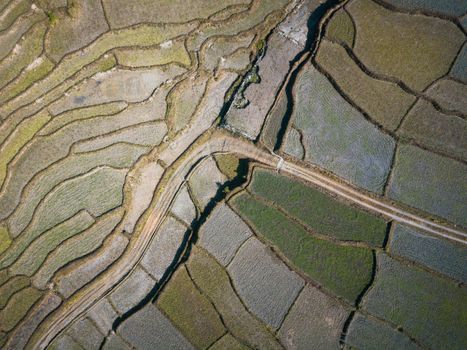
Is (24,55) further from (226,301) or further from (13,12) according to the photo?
(226,301)

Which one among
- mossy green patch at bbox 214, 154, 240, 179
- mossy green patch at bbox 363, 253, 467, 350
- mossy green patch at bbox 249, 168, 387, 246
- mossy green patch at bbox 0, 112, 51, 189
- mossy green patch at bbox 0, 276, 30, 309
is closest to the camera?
mossy green patch at bbox 363, 253, 467, 350

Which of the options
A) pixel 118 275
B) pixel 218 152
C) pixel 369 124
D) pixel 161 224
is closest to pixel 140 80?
pixel 218 152

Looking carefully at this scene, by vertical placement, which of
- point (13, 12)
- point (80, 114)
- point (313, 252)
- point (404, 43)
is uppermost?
point (13, 12)

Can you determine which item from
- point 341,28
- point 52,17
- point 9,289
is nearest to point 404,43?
point 341,28

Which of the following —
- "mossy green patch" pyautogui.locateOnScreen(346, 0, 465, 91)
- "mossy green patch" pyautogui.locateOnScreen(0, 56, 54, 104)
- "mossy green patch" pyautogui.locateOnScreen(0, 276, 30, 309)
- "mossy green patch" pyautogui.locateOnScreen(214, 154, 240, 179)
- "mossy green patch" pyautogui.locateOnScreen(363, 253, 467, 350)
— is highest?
"mossy green patch" pyautogui.locateOnScreen(0, 56, 54, 104)

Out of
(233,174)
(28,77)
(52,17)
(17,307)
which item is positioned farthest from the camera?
(233,174)

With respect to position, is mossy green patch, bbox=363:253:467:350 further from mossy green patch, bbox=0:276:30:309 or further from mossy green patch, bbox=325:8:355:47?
mossy green patch, bbox=0:276:30:309

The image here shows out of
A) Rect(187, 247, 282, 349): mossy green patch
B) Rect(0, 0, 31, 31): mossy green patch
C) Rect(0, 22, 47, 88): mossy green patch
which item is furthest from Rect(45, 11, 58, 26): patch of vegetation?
Rect(187, 247, 282, 349): mossy green patch

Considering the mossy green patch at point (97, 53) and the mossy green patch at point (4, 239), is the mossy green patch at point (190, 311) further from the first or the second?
the mossy green patch at point (97, 53)
